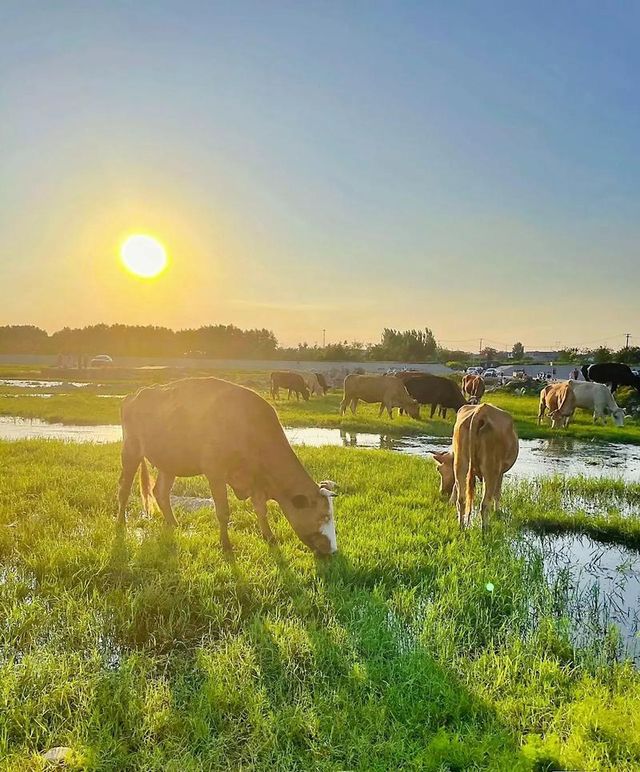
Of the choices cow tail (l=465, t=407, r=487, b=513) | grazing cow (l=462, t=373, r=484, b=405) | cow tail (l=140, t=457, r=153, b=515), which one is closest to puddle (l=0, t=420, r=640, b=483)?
cow tail (l=465, t=407, r=487, b=513)

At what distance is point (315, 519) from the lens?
251 inches

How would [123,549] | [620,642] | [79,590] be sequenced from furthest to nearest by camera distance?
[123,549]
[79,590]
[620,642]

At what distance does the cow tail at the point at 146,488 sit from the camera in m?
8.07

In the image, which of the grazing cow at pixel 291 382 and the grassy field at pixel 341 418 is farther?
the grazing cow at pixel 291 382

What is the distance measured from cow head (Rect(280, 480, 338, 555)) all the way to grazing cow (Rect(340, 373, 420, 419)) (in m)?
16.9

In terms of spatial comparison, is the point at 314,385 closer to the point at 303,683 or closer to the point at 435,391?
the point at 435,391

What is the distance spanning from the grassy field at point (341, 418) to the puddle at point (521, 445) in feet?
2.70

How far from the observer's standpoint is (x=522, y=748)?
3.22 meters

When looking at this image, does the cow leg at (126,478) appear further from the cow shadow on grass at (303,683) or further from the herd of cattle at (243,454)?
the cow shadow on grass at (303,683)

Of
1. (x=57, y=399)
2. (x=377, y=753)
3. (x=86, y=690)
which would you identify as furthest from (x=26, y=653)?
(x=57, y=399)

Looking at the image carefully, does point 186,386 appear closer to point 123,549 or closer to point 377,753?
point 123,549

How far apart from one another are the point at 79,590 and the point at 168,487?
2.49 meters

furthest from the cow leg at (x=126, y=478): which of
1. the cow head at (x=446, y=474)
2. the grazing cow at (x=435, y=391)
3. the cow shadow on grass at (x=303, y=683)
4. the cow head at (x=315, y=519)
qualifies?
the grazing cow at (x=435, y=391)

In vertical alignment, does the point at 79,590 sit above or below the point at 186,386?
below
